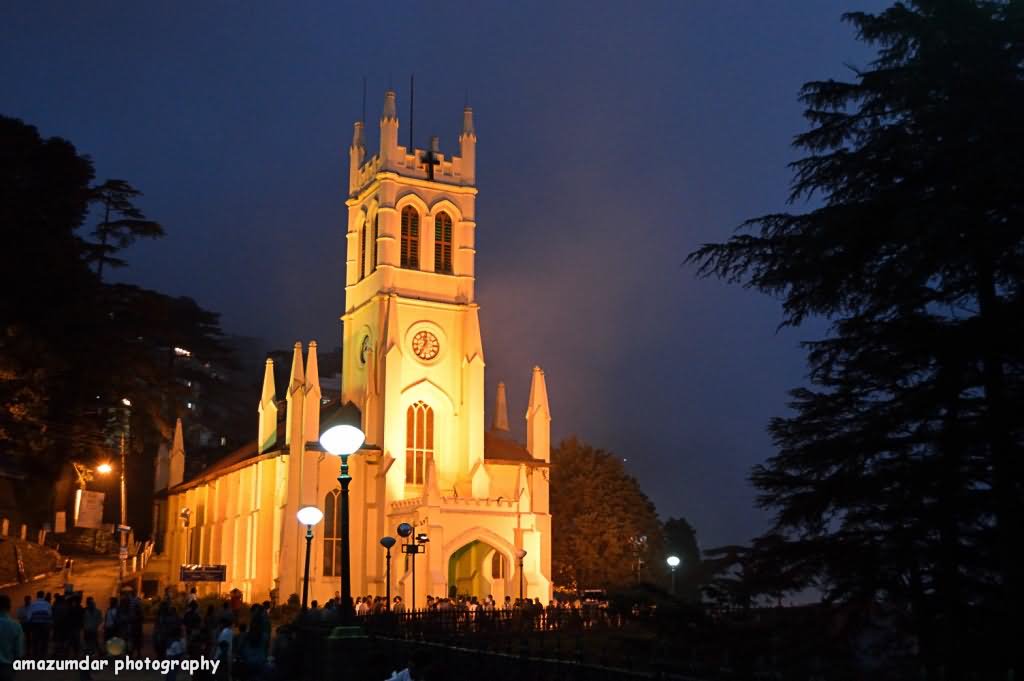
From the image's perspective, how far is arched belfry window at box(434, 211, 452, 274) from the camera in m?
56.1

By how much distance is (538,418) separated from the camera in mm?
54531

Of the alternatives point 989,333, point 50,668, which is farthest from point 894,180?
point 50,668

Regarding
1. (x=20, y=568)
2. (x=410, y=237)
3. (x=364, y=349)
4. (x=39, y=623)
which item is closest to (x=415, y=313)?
(x=364, y=349)

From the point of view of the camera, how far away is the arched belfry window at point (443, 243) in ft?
184

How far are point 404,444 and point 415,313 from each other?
22.5 feet

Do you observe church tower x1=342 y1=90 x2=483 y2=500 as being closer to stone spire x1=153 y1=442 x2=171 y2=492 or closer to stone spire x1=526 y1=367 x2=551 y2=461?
stone spire x1=526 y1=367 x2=551 y2=461

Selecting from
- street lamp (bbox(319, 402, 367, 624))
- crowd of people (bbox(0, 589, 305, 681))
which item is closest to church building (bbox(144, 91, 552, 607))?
crowd of people (bbox(0, 589, 305, 681))

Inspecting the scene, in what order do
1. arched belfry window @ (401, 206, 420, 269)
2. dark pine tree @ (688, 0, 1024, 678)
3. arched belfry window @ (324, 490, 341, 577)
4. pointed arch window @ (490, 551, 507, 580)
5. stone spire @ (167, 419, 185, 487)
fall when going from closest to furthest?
1. dark pine tree @ (688, 0, 1024, 678)
2. arched belfry window @ (324, 490, 341, 577)
3. pointed arch window @ (490, 551, 507, 580)
4. arched belfry window @ (401, 206, 420, 269)
5. stone spire @ (167, 419, 185, 487)

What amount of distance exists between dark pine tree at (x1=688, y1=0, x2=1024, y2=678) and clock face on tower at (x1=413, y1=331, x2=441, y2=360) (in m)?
42.1

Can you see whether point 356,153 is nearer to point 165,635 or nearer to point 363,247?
point 363,247

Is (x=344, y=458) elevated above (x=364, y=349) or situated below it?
below

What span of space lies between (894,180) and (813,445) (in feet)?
9.67

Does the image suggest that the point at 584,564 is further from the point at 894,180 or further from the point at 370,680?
the point at 894,180

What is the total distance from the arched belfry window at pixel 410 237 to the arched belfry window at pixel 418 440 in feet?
24.7
